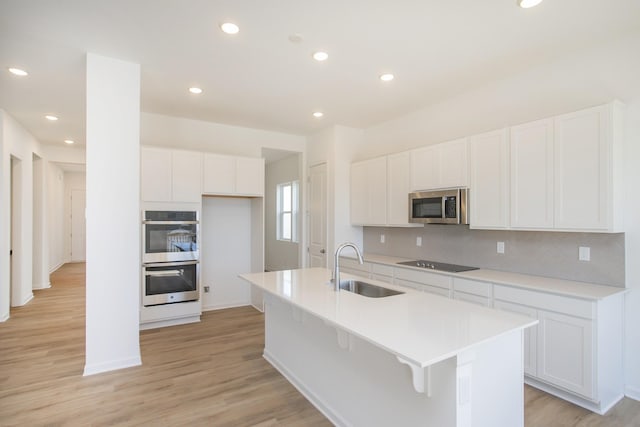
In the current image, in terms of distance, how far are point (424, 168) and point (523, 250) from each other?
1351mm

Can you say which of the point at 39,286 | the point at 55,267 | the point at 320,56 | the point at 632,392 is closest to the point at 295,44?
the point at 320,56

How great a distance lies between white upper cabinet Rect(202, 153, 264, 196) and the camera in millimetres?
4520

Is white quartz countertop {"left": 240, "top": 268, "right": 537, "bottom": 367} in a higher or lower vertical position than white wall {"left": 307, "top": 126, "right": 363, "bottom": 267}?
lower

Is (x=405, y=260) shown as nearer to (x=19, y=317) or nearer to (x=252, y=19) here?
(x=252, y=19)

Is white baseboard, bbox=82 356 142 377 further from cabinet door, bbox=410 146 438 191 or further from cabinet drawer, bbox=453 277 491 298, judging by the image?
cabinet door, bbox=410 146 438 191

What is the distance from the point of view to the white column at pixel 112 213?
2.88 metres

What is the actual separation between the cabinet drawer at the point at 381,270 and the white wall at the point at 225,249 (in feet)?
6.89

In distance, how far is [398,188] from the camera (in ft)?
14.0

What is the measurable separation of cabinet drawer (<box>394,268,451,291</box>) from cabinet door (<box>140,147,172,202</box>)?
2997 millimetres

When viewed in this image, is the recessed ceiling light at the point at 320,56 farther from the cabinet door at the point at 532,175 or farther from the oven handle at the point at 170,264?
the oven handle at the point at 170,264

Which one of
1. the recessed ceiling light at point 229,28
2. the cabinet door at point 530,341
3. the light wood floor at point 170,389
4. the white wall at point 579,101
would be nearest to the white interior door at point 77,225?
the light wood floor at point 170,389

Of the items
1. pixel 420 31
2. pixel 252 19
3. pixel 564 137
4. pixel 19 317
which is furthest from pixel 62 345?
pixel 564 137

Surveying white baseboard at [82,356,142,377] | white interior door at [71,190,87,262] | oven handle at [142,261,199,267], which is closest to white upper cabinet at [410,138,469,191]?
oven handle at [142,261,199,267]

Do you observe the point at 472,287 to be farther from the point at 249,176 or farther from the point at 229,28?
the point at 249,176
